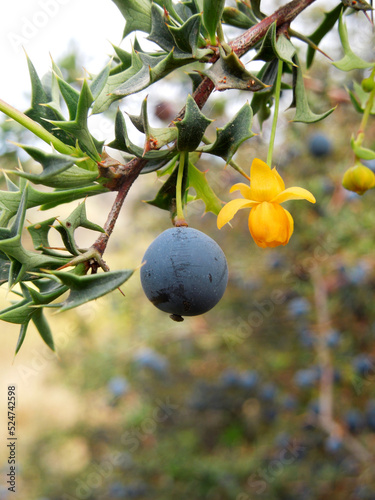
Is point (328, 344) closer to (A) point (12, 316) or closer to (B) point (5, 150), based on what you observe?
(B) point (5, 150)

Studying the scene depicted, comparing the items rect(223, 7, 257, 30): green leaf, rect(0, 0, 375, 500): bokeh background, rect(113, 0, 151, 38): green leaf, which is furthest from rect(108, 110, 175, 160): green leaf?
rect(0, 0, 375, 500): bokeh background

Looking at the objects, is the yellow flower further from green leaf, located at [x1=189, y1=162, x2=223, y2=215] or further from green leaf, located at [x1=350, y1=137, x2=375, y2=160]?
green leaf, located at [x1=350, y1=137, x2=375, y2=160]

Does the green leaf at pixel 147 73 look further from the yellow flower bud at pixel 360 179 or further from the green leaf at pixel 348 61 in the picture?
the yellow flower bud at pixel 360 179

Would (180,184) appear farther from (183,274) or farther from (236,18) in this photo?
(236,18)

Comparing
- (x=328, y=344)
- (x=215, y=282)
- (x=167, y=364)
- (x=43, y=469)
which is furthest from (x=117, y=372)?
(x=215, y=282)

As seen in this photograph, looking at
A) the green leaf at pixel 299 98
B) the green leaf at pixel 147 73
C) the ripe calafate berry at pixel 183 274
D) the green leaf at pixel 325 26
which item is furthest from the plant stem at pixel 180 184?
the green leaf at pixel 325 26

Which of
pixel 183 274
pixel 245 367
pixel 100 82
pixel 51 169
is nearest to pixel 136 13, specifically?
pixel 100 82
